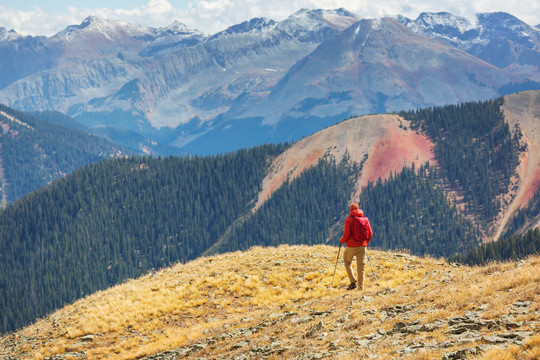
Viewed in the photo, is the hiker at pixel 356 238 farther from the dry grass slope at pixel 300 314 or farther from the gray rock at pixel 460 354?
the gray rock at pixel 460 354

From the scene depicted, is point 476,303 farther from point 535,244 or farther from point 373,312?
point 535,244

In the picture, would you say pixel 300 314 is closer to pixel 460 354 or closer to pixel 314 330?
pixel 314 330

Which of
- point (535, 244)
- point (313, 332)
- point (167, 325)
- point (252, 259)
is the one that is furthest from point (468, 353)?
point (535, 244)

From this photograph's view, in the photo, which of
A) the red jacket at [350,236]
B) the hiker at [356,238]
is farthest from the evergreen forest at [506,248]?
the red jacket at [350,236]

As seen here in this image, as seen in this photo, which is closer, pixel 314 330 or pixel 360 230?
pixel 314 330

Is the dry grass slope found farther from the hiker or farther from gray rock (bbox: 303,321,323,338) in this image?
the hiker

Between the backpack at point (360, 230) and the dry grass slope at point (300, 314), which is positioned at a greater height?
the backpack at point (360, 230)

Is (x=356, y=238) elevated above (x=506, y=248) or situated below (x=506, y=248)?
A: above

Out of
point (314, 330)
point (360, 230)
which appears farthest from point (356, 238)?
point (314, 330)

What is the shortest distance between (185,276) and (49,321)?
10490 millimetres

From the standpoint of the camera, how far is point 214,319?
102 feet

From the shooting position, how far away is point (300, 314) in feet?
85.7

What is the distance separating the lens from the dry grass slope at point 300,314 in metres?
17.2

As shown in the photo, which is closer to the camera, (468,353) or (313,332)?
(468,353)
